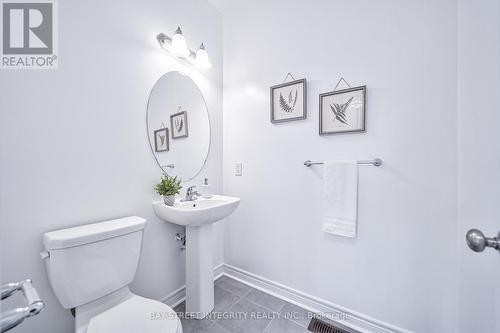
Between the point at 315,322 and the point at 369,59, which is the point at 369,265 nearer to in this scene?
the point at 315,322

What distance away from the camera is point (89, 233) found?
0.90m

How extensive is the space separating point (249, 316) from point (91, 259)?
1088mm

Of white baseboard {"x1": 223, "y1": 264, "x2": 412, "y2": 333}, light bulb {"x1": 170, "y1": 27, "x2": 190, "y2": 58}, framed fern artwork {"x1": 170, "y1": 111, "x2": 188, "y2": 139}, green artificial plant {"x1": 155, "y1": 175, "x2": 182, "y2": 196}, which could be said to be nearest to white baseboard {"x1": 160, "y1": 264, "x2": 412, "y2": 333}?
white baseboard {"x1": 223, "y1": 264, "x2": 412, "y2": 333}

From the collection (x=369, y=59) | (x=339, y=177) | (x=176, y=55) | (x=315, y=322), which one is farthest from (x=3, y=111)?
(x=315, y=322)

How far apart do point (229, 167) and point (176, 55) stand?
1.02 meters

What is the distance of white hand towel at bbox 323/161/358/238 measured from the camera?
4.20 feet

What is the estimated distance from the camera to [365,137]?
49.6 inches

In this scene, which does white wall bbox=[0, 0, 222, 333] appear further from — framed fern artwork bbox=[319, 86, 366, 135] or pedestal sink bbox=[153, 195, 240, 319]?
framed fern artwork bbox=[319, 86, 366, 135]

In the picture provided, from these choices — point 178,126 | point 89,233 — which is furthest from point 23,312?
point 178,126

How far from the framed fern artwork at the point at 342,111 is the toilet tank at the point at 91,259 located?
133 centimetres

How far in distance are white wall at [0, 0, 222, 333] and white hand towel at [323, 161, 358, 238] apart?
1143 mm

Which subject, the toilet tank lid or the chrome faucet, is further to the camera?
the chrome faucet

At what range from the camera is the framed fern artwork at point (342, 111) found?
126 cm

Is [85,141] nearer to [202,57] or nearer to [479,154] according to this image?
[202,57]
